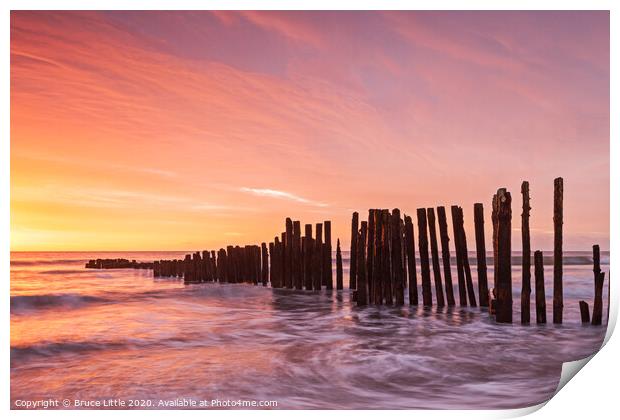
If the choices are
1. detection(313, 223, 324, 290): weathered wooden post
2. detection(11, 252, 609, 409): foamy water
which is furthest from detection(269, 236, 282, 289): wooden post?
detection(11, 252, 609, 409): foamy water

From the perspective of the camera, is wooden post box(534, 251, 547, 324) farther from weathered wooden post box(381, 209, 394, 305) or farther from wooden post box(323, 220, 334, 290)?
wooden post box(323, 220, 334, 290)

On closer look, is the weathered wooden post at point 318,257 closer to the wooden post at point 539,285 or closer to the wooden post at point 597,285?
the wooden post at point 539,285

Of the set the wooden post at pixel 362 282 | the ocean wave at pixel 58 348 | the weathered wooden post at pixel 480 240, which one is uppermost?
the weathered wooden post at pixel 480 240

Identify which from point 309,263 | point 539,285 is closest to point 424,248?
point 539,285

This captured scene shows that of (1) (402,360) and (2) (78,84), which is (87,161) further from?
(1) (402,360)

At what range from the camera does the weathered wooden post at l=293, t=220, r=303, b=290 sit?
12.9 m

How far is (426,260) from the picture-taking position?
9.49 metres

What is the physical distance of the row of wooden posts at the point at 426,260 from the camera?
7555 millimetres

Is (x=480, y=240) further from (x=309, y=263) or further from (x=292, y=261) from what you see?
(x=292, y=261)

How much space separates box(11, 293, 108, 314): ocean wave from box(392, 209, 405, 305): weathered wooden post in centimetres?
751

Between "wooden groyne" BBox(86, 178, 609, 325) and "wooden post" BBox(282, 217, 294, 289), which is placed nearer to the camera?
"wooden groyne" BBox(86, 178, 609, 325)

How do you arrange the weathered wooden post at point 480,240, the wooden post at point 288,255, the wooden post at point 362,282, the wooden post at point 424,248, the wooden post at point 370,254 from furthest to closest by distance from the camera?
1. the wooden post at point 288,255
2. the wooden post at point 362,282
3. the wooden post at point 370,254
4. the wooden post at point 424,248
5. the weathered wooden post at point 480,240

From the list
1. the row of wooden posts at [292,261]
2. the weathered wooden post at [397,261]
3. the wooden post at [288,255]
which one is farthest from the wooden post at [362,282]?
the wooden post at [288,255]

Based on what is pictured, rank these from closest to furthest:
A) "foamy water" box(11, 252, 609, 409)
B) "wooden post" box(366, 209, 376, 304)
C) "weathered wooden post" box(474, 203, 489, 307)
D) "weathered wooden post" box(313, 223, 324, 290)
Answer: "foamy water" box(11, 252, 609, 409) < "weathered wooden post" box(474, 203, 489, 307) < "wooden post" box(366, 209, 376, 304) < "weathered wooden post" box(313, 223, 324, 290)
